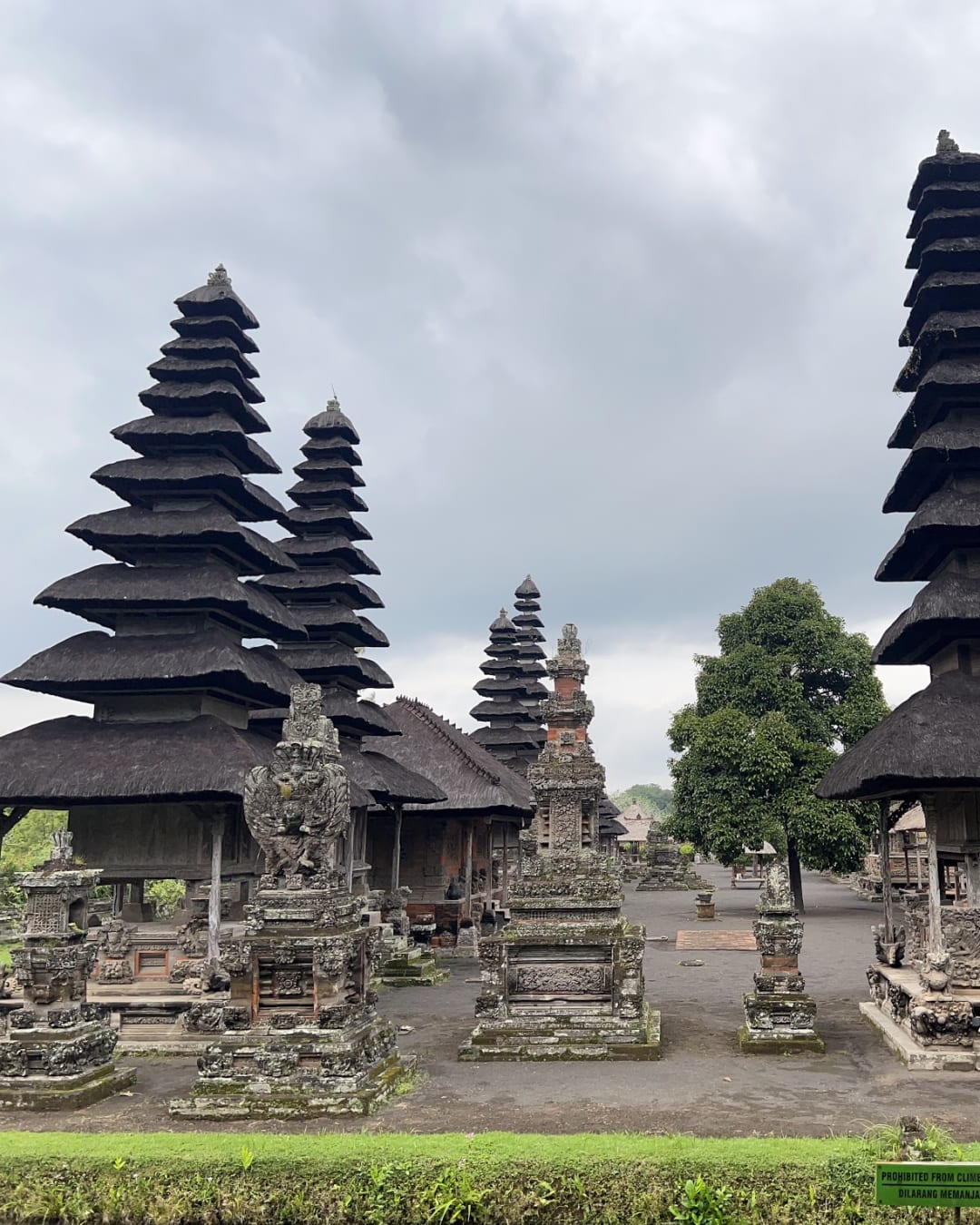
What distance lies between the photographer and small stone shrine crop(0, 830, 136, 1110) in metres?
11.9

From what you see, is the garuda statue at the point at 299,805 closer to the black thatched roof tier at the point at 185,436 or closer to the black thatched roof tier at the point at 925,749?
the black thatched roof tier at the point at 925,749

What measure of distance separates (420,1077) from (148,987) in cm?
600

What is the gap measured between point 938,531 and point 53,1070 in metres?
15.8

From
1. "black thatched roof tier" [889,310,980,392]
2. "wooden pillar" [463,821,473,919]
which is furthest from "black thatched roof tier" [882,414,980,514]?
"wooden pillar" [463,821,473,919]

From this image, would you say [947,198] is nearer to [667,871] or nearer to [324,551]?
[324,551]

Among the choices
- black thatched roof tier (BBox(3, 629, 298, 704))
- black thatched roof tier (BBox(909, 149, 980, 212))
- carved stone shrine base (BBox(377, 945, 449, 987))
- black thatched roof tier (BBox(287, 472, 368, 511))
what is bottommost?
carved stone shrine base (BBox(377, 945, 449, 987))

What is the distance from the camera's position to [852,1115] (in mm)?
10867

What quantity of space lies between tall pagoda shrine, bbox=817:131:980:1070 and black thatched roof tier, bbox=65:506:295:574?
1269cm

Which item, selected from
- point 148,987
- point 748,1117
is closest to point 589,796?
point 748,1117

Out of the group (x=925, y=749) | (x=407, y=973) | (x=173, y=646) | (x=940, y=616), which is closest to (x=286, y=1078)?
(x=173, y=646)

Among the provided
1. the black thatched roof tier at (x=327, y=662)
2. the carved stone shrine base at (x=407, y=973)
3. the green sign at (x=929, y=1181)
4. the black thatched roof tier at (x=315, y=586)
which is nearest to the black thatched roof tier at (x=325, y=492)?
the black thatched roof tier at (x=315, y=586)

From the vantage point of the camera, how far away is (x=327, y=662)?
25.7 metres

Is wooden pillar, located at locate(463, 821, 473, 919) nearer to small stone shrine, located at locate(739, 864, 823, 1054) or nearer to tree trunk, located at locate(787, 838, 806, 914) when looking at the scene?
tree trunk, located at locate(787, 838, 806, 914)

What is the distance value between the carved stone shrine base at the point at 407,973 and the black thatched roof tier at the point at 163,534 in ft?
33.9
